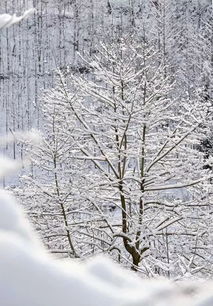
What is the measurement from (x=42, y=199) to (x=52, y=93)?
1467mm

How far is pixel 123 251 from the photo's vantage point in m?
5.96

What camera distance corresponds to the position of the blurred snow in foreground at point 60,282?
0.29 metres

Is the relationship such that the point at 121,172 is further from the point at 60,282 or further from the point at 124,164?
the point at 60,282

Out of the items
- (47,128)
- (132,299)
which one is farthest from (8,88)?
(132,299)

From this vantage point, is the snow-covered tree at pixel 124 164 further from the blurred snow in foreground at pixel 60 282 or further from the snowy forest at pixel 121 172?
the blurred snow in foreground at pixel 60 282

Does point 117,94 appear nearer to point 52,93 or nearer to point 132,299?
point 52,93

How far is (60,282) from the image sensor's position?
303mm

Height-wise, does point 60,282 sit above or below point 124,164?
below

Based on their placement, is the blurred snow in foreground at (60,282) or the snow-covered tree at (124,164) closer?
the blurred snow in foreground at (60,282)

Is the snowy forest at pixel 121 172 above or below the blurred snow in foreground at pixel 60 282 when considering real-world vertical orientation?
above

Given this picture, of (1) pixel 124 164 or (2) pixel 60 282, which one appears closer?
(2) pixel 60 282

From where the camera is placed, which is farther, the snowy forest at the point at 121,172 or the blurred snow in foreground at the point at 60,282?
the snowy forest at the point at 121,172

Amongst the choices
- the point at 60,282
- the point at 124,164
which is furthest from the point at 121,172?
the point at 60,282

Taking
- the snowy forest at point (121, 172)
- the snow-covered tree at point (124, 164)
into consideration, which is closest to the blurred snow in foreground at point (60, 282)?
the snowy forest at point (121, 172)
